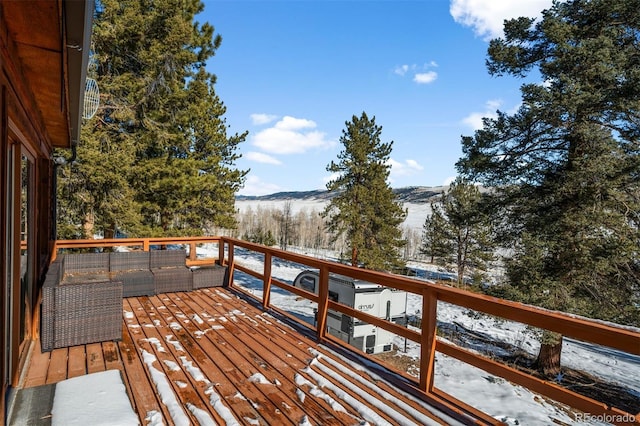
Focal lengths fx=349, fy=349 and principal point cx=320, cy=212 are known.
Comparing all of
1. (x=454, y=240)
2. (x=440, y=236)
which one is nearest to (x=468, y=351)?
(x=440, y=236)

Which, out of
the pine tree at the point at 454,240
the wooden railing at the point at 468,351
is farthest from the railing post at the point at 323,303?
the pine tree at the point at 454,240

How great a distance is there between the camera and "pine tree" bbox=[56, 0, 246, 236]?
374 inches

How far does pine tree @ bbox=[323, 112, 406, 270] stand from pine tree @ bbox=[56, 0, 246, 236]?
6.61 meters

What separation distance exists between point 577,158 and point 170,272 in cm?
881

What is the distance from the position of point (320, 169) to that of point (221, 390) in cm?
1616

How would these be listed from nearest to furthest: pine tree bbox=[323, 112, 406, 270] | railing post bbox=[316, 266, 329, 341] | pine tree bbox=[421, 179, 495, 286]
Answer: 1. railing post bbox=[316, 266, 329, 341]
2. pine tree bbox=[323, 112, 406, 270]
3. pine tree bbox=[421, 179, 495, 286]

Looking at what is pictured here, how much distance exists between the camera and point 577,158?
791 centimetres

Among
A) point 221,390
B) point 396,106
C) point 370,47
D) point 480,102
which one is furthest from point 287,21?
point 221,390

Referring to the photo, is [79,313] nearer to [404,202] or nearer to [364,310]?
[364,310]

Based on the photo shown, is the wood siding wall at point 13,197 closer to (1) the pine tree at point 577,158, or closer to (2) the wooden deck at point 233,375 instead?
(2) the wooden deck at point 233,375

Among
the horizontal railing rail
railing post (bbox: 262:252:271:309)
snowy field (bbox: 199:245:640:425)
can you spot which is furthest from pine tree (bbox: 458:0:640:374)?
the horizontal railing rail

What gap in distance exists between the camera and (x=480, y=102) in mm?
13430

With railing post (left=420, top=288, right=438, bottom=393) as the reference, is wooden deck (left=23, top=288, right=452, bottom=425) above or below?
below

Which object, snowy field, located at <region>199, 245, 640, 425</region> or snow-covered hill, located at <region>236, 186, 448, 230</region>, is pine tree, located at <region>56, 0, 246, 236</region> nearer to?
snowy field, located at <region>199, 245, 640, 425</region>
